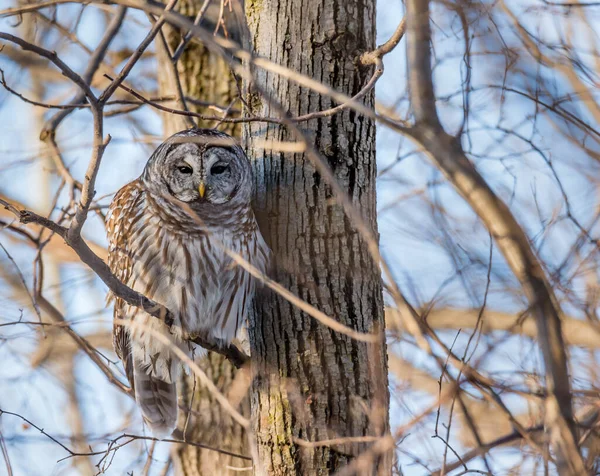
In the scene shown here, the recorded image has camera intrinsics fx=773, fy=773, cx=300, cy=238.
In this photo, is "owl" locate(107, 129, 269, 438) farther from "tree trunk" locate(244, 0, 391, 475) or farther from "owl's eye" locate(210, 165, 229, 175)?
"tree trunk" locate(244, 0, 391, 475)

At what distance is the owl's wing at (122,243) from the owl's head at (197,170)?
132mm

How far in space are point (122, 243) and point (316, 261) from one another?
1315 millimetres

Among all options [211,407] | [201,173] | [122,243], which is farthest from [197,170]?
[211,407]

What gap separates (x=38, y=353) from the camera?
599 centimetres

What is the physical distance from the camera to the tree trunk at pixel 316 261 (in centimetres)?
337

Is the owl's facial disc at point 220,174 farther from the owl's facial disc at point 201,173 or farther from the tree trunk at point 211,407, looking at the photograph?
the tree trunk at point 211,407

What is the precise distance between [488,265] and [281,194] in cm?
Answer: 124

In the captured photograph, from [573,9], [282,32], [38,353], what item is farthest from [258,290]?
[38,353]

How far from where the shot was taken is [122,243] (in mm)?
4270

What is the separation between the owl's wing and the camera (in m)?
4.25

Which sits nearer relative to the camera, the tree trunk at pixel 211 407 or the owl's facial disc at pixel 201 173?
the owl's facial disc at pixel 201 173

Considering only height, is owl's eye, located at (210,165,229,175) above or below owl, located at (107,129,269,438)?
above

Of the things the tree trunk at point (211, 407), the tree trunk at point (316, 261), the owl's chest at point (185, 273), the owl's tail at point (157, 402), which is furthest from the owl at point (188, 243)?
the tree trunk at point (211, 407)

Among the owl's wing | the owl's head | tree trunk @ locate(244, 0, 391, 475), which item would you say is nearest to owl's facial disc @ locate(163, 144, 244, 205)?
the owl's head
